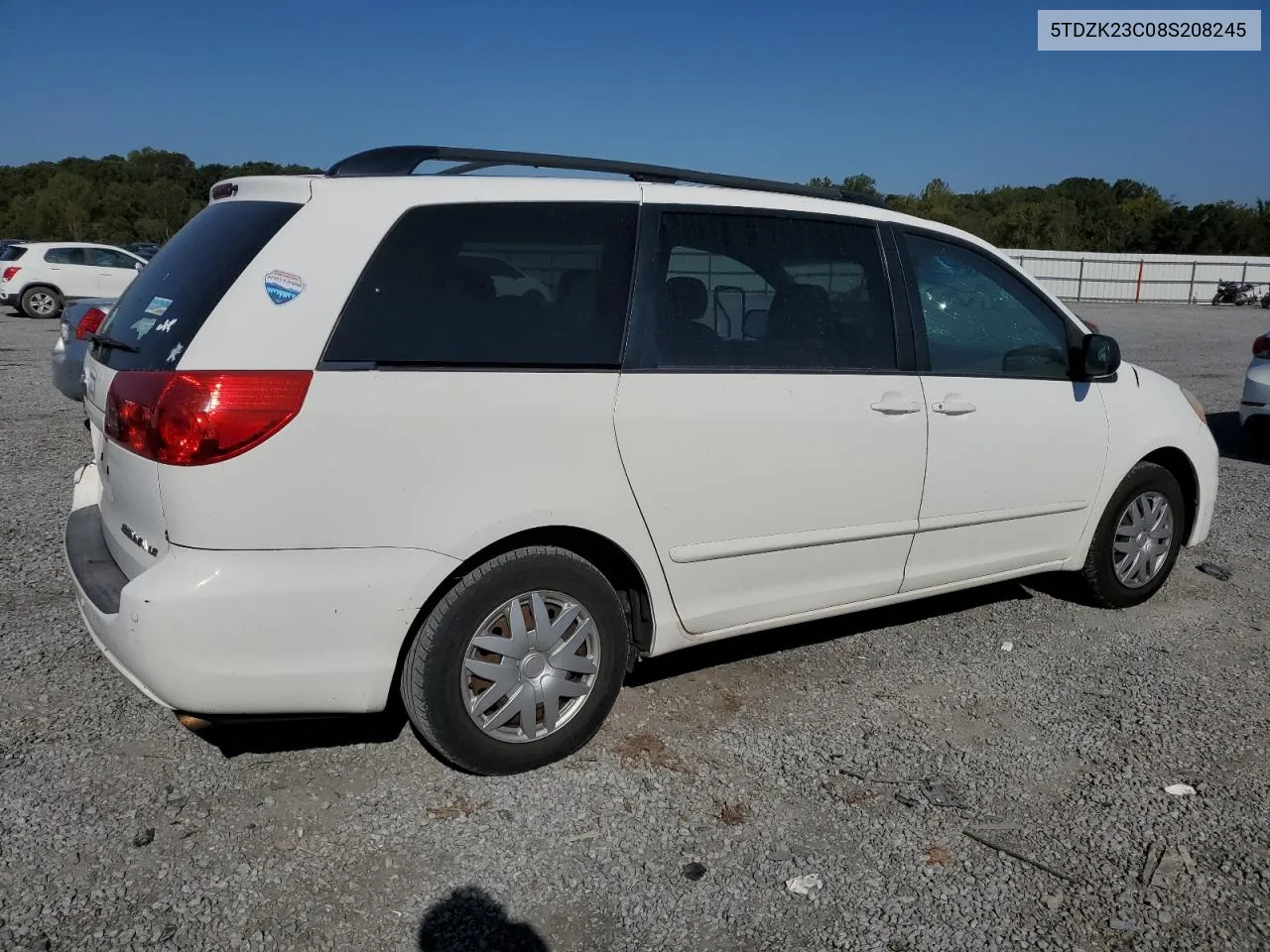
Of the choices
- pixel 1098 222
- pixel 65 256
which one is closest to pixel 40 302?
pixel 65 256

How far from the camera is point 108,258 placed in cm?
2216

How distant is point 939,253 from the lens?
4.23 meters

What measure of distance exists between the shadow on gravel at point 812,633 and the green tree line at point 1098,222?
5361 cm

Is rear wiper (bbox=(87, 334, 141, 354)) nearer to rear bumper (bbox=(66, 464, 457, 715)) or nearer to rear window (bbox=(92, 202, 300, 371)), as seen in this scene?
rear window (bbox=(92, 202, 300, 371))

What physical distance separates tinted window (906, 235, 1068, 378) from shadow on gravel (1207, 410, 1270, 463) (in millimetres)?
4532

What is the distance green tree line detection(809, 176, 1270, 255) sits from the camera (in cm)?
5997

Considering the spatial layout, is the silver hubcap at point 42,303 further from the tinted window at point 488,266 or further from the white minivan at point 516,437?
the tinted window at point 488,266

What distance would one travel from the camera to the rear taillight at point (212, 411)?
8.97 feet

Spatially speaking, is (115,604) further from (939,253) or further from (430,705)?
(939,253)

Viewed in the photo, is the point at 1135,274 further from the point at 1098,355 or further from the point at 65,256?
the point at 1098,355

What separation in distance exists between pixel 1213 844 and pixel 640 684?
77.6 inches

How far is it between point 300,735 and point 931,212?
197 ft

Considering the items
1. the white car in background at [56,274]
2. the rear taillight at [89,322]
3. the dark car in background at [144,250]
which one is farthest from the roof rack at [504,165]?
the dark car in background at [144,250]

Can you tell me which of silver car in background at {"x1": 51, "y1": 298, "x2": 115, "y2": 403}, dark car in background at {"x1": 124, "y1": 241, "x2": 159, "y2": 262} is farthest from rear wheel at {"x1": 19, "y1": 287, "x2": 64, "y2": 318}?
silver car in background at {"x1": 51, "y1": 298, "x2": 115, "y2": 403}
